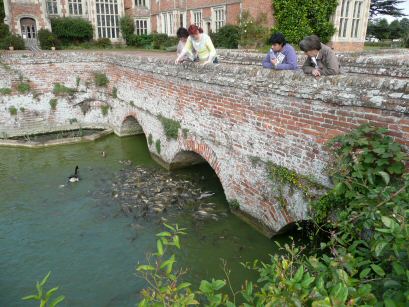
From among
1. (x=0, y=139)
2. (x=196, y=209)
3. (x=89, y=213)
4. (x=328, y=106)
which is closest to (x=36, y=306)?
(x=89, y=213)

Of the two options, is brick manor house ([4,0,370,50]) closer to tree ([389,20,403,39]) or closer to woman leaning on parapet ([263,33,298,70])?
woman leaning on parapet ([263,33,298,70])

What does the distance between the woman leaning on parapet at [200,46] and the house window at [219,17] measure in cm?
1535

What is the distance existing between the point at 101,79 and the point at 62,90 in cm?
196

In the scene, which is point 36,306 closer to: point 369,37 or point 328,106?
point 328,106

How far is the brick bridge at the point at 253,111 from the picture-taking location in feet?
16.8

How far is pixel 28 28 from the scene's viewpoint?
27.9 m

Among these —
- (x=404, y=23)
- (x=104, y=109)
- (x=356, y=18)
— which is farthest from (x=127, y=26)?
(x=404, y=23)

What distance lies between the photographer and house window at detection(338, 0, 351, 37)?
2197 cm

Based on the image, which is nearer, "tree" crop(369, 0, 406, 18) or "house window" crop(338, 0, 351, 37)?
"house window" crop(338, 0, 351, 37)

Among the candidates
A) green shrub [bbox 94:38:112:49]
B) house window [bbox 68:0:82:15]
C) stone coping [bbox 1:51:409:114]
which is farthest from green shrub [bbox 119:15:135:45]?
stone coping [bbox 1:51:409:114]

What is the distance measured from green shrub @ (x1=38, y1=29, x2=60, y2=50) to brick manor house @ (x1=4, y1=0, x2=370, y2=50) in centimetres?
121

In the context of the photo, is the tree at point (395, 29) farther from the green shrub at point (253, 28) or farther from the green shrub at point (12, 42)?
the green shrub at point (12, 42)

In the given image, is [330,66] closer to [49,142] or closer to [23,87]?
[49,142]

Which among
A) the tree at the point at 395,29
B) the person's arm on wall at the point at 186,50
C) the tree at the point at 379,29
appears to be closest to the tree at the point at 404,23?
the tree at the point at 395,29
